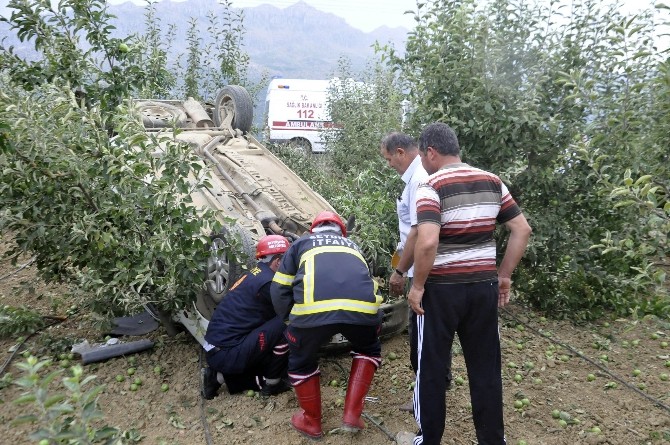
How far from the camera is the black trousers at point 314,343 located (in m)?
4.27

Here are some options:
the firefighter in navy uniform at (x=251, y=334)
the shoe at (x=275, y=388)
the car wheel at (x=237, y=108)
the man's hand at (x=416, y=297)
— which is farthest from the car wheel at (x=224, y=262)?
the car wheel at (x=237, y=108)

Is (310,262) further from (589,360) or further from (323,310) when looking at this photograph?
(589,360)

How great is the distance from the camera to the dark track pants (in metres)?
3.78

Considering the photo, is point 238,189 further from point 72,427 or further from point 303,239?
point 72,427

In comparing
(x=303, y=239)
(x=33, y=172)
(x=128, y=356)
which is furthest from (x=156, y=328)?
(x=303, y=239)

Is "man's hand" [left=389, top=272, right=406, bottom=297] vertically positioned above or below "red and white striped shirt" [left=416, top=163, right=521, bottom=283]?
below

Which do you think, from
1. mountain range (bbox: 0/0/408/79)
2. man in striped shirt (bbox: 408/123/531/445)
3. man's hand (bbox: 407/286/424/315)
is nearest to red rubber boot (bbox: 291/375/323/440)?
man in striped shirt (bbox: 408/123/531/445)

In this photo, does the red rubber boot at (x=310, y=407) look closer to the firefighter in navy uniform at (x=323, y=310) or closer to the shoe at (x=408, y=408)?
the firefighter in navy uniform at (x=323, y=310)

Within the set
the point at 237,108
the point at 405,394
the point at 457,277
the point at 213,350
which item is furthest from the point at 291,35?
the point at 457,277

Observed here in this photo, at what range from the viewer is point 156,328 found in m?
6.40

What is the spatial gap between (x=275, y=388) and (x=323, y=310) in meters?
1.33

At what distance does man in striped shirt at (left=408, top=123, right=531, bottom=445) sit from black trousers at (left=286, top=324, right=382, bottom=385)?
1.83 ft

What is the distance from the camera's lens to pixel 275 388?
5180 mm

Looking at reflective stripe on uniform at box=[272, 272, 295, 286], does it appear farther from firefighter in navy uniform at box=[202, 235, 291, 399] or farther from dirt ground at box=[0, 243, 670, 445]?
dirt ground at box=[0, 243, 670, 445]
